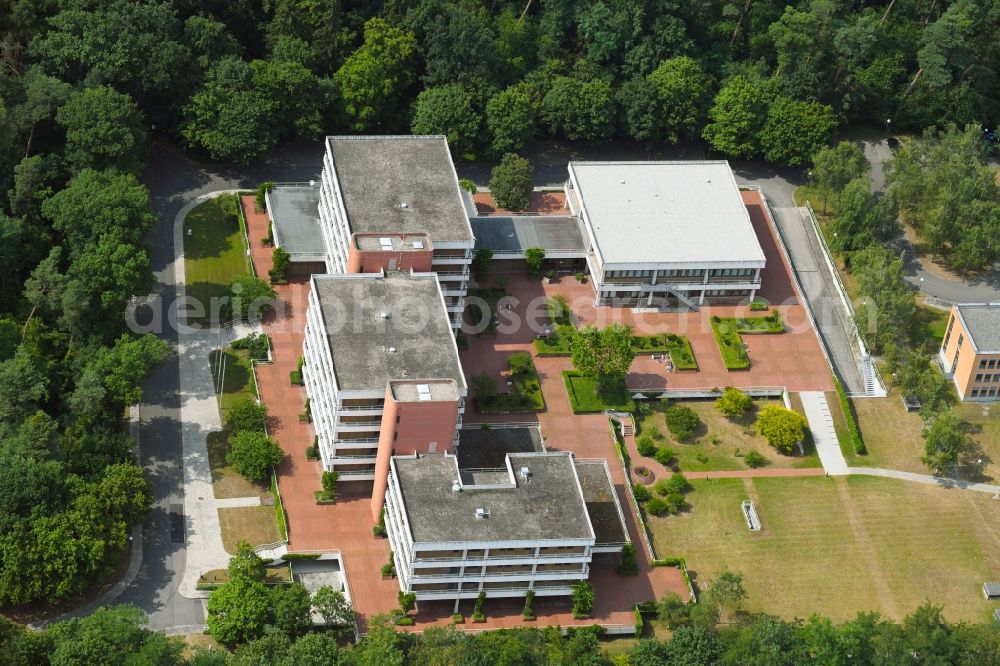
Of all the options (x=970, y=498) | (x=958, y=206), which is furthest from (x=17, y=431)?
(x=958, y=206)

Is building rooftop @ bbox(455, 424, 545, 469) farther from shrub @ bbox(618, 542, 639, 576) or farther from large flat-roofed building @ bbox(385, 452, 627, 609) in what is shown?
shrub @ bbox(618, 542, 639, 576)

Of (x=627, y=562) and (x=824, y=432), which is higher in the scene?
(x=824, y=432)

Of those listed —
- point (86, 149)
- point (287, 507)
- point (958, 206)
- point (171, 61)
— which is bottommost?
point (287, 507)

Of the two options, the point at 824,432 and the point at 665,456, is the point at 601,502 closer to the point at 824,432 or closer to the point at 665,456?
the point at 665,456

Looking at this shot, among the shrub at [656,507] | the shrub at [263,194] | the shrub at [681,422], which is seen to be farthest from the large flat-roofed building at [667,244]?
the shrub at [263,194]

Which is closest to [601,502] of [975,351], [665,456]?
[665,456]

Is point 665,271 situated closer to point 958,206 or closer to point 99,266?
point 958,206
